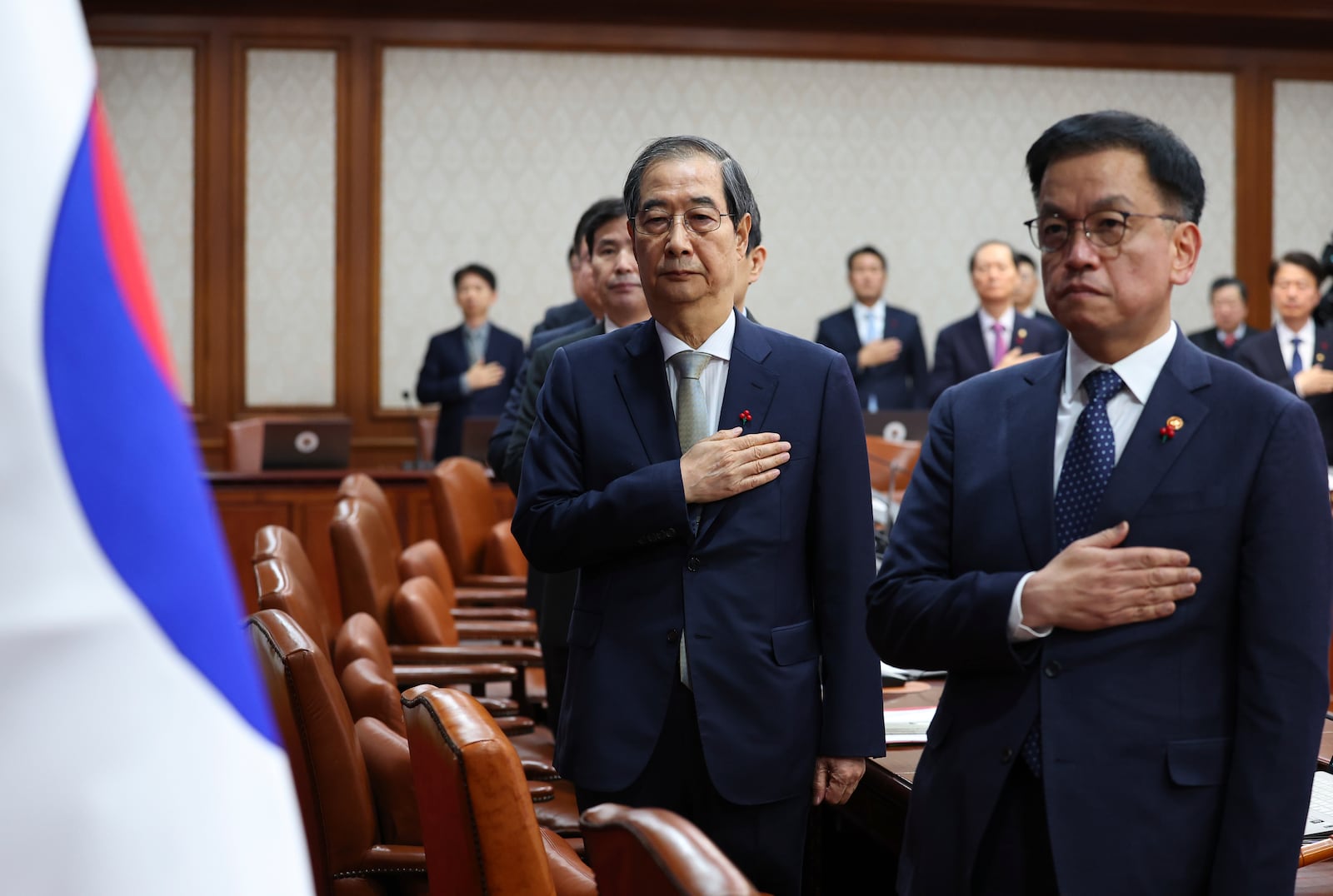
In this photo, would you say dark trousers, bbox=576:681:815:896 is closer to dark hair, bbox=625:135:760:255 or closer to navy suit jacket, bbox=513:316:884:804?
navy suit jacket, bbox=513:316:884:804

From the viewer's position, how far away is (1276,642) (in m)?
1.46

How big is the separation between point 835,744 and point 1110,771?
51 cm

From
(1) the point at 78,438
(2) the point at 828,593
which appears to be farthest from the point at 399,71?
(1) the point at 78,438

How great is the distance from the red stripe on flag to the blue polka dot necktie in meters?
1.17

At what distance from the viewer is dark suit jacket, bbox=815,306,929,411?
8.02 meters

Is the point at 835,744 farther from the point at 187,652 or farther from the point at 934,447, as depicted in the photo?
the point at 187,652

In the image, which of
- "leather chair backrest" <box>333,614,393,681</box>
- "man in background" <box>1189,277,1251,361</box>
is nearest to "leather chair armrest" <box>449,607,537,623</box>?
"leather chair backrest" <box>333,614,393,681</box>

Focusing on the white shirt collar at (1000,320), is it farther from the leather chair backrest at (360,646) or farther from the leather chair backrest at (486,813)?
the leather chair backrest at (486,813)

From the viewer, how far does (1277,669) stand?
1458 mm

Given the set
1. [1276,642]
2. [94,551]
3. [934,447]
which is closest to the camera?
[94,551]

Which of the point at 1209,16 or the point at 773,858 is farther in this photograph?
the point at 1209,16

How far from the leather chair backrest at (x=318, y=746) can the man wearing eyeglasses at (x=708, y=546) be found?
0.97ft

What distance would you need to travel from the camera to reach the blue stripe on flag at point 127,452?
23.0 inches

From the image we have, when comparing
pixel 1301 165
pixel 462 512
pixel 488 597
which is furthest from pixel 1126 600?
pixel 1301 165
